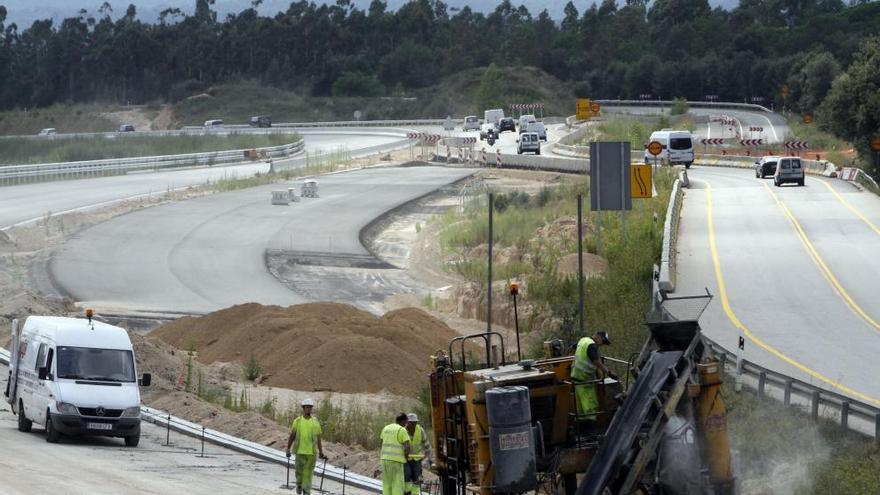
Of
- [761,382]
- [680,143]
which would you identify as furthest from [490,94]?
[761,382]

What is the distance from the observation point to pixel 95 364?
21.6 meters

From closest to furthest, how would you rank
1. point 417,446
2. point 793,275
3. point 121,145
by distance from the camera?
point 417,446 → point 793,275 → point 121,145

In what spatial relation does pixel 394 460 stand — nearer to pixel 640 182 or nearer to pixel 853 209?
pixel 640 182

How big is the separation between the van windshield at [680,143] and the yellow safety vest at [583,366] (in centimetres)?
6434

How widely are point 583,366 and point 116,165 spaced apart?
66922 millimetres

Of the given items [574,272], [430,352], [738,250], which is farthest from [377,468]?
[738,250]

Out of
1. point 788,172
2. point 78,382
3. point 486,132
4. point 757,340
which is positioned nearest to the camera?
point 78,382

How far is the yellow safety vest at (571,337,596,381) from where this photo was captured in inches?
508

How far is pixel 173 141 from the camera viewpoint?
360 feet

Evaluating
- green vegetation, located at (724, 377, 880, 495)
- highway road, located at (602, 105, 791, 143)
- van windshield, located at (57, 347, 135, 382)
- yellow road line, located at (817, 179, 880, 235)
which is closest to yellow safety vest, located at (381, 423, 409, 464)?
green vegetation, located at (724, 377, 880, 495)

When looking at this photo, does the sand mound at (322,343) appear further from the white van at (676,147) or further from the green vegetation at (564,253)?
the white van at (676,147)

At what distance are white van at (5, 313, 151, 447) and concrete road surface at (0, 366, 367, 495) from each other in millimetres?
324

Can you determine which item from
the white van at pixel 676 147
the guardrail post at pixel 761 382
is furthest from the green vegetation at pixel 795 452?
the white van at pixel 676 147

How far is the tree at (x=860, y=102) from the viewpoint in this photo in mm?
67312
